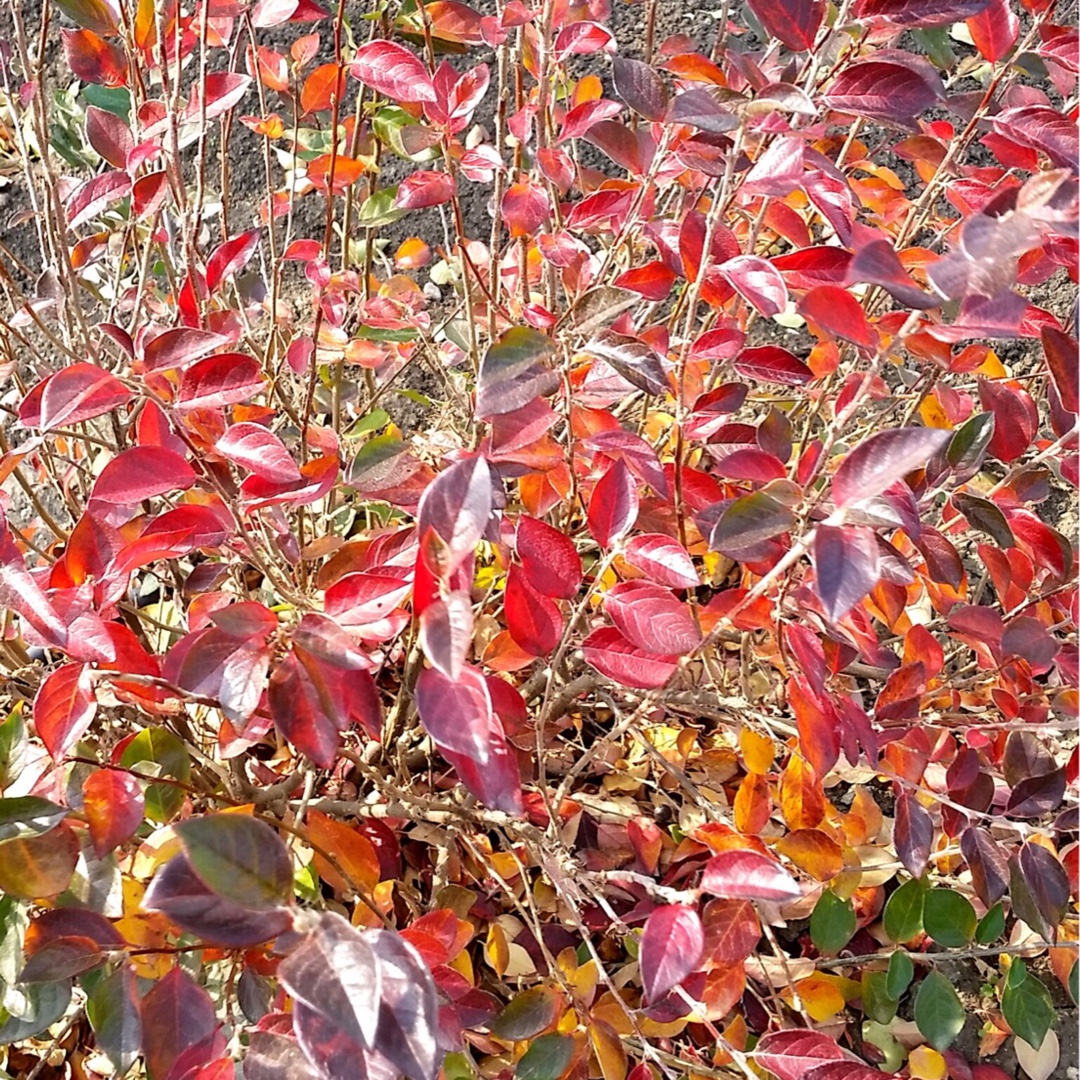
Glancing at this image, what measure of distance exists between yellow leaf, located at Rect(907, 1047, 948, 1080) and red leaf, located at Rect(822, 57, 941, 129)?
107 cm

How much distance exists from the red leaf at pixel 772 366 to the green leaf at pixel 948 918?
56 cm

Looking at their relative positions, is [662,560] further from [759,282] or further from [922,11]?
[922,11]

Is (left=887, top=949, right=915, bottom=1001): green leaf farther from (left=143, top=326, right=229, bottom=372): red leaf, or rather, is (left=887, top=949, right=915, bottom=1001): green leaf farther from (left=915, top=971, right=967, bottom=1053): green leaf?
(left=143, top=326, right=229, bottom=372): red leaf

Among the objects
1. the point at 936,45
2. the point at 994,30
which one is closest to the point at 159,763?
the point at 994,30

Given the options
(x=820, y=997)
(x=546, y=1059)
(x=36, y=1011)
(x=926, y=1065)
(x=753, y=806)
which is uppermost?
(x=36, y=1011)

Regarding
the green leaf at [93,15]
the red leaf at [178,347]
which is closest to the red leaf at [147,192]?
the green leaf at [93,15]

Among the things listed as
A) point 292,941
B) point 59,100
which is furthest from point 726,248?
point 59,100

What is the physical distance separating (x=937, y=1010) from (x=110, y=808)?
2.81 ft

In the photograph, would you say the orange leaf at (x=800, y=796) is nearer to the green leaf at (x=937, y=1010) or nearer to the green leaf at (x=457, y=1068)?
the green leaf at (x=937, y=1010)

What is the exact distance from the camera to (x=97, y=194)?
1.03m

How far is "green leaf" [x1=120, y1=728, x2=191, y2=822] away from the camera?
0.89 m

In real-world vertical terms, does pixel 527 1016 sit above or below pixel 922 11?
below

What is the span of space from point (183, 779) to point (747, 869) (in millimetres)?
512

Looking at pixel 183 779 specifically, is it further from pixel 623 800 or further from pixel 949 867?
pixel 949 867
